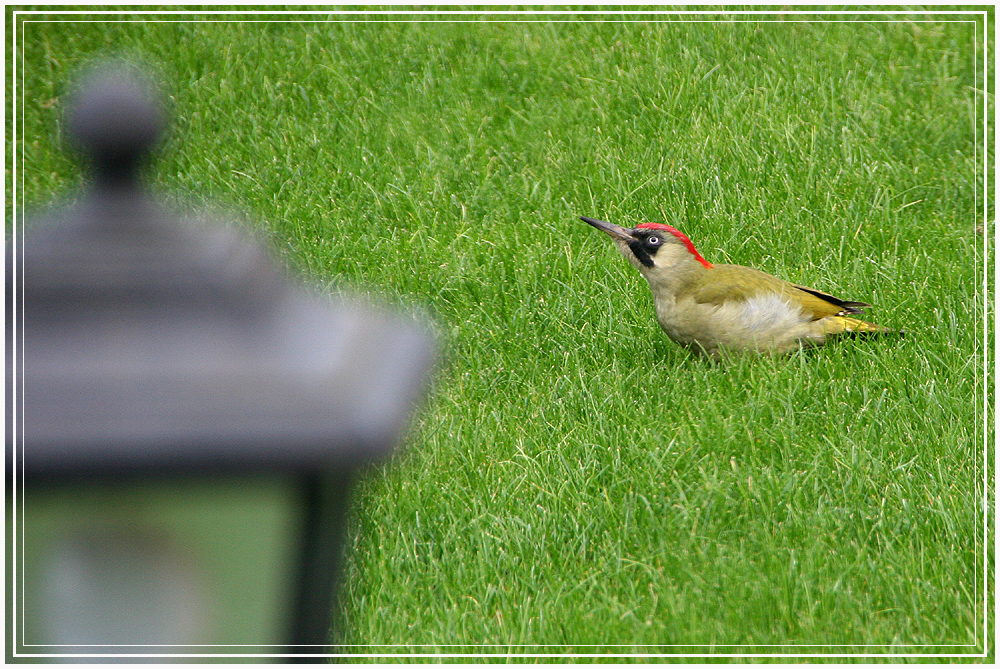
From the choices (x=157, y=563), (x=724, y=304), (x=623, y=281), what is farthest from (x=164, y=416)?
(x=623, y=281)

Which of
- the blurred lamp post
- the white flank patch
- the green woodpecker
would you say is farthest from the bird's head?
the blurred lamp post

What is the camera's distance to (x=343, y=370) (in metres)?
1.16

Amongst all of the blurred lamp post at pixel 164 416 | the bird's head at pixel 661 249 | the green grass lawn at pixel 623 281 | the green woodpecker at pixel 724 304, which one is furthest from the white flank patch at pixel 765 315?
the blurred lamp post at pixel 164 416

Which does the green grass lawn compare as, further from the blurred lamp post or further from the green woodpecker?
the blurred lamp post

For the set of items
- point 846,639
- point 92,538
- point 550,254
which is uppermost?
point 92,538

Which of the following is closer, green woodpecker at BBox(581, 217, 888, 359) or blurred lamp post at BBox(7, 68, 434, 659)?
blurred lamp post at BBox(7, 68, 434, 659)

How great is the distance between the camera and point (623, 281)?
5.58 meters

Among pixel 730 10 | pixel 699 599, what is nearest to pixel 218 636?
pixel 699 599

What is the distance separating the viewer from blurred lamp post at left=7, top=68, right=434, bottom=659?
42.5 inches

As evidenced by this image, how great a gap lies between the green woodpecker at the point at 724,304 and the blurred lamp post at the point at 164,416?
3579 millimetres

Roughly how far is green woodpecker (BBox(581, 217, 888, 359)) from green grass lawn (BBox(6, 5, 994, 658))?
0.13 m

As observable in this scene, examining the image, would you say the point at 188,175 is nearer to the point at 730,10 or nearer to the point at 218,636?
the point at 730,10

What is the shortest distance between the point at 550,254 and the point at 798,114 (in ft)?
6.63

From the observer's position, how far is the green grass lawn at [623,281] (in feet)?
10.8
